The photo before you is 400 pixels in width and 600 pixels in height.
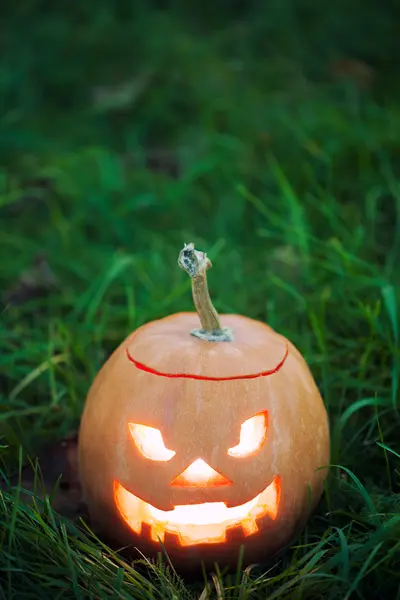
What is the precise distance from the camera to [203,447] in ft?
5.43

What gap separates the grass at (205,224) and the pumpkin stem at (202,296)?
19.0 inches

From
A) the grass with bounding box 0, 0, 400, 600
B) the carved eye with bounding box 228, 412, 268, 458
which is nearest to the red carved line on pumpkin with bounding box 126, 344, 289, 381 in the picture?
the carved eye with bounding box 228, 412, 268, 458

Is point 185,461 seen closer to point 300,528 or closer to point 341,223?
point 300,528

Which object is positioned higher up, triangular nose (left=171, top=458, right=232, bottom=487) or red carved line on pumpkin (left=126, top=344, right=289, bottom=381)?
red carved line on pumpkin (left=126, top=344, right=289, bottom=381)

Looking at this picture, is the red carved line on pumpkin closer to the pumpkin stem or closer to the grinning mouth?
the pumpkin stem

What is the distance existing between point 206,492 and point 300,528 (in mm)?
341

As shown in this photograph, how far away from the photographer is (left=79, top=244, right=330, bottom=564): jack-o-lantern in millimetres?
1665

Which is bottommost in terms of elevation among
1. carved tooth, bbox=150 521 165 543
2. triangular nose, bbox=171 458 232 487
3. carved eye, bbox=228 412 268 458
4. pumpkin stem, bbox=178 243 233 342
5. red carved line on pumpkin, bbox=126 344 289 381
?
carved tooth, bbox=150 521 165 543

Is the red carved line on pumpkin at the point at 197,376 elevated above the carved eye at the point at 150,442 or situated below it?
above

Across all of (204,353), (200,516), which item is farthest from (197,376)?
(200,516)

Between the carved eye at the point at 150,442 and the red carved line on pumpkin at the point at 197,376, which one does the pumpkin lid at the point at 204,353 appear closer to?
the red carved line on pumpkin at the point at 197,376

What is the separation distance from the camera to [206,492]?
1654 mm

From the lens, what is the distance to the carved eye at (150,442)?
1.70 meters

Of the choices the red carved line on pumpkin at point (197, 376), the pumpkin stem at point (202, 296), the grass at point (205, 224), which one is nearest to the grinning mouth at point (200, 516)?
the grass at point (205, 224)
